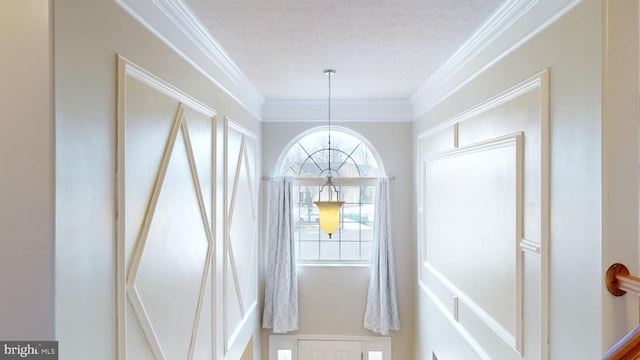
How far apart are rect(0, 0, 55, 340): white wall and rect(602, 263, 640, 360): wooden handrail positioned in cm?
151

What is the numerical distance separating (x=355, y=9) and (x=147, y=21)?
0.98 m

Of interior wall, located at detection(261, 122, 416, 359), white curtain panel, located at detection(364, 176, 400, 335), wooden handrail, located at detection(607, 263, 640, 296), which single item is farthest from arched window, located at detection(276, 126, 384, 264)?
wooden handrail, located at detection(607, 263, 640, 296)

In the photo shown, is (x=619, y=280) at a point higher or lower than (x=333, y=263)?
higher

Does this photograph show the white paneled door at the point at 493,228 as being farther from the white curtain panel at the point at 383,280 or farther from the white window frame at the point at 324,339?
the white window frame at the point at 324,339

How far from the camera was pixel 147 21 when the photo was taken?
1.56m

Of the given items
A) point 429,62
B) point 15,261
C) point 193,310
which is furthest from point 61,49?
point 429,62

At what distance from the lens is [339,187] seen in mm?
4570

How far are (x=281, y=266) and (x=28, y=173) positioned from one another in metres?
3.40

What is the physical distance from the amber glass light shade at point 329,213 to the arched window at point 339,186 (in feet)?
4.53

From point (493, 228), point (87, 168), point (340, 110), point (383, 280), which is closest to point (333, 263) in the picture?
point (383, 280)

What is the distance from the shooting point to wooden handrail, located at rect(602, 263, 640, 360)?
947mm

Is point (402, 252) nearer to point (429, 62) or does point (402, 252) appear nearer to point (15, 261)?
point (429, 62)

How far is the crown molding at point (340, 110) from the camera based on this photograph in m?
4.29

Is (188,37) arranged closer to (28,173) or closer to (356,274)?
(28,173)
